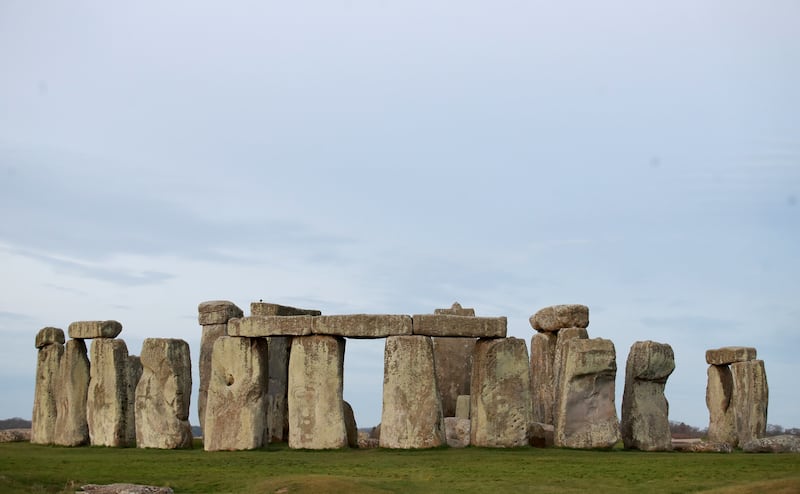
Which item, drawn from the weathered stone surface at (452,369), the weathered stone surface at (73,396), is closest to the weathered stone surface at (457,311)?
the weathered stone surface at (452,369)

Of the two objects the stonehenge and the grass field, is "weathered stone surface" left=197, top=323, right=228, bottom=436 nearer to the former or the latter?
the stonehenge

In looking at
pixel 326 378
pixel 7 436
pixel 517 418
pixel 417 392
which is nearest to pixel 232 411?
pixel 326 378

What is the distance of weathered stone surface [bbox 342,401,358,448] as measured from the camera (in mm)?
25625

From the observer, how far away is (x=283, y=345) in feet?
94.1

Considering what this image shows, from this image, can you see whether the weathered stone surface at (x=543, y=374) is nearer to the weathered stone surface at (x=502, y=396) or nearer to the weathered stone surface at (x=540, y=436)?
the weathered stone surface at (x=540, y=436)

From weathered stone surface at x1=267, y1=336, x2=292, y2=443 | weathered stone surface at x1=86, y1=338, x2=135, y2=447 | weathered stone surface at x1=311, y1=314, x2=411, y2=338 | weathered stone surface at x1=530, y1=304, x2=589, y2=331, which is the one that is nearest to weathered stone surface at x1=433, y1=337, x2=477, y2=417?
weathered stone surface at x1=530, y1=304, x2=589, y2=331

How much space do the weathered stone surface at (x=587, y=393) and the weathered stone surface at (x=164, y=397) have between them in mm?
7582

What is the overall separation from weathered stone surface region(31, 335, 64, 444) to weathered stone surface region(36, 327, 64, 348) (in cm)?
11

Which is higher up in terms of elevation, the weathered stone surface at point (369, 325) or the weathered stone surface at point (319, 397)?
the weathered stone surface at point (369, 325)

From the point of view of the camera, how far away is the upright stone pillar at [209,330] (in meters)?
30.4

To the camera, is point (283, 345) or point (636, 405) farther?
point (283, 345)

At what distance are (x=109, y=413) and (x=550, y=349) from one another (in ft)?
33.6

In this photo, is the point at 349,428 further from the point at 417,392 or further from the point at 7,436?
the point at 7,436

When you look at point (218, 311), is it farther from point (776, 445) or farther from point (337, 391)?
point (776, 445)
